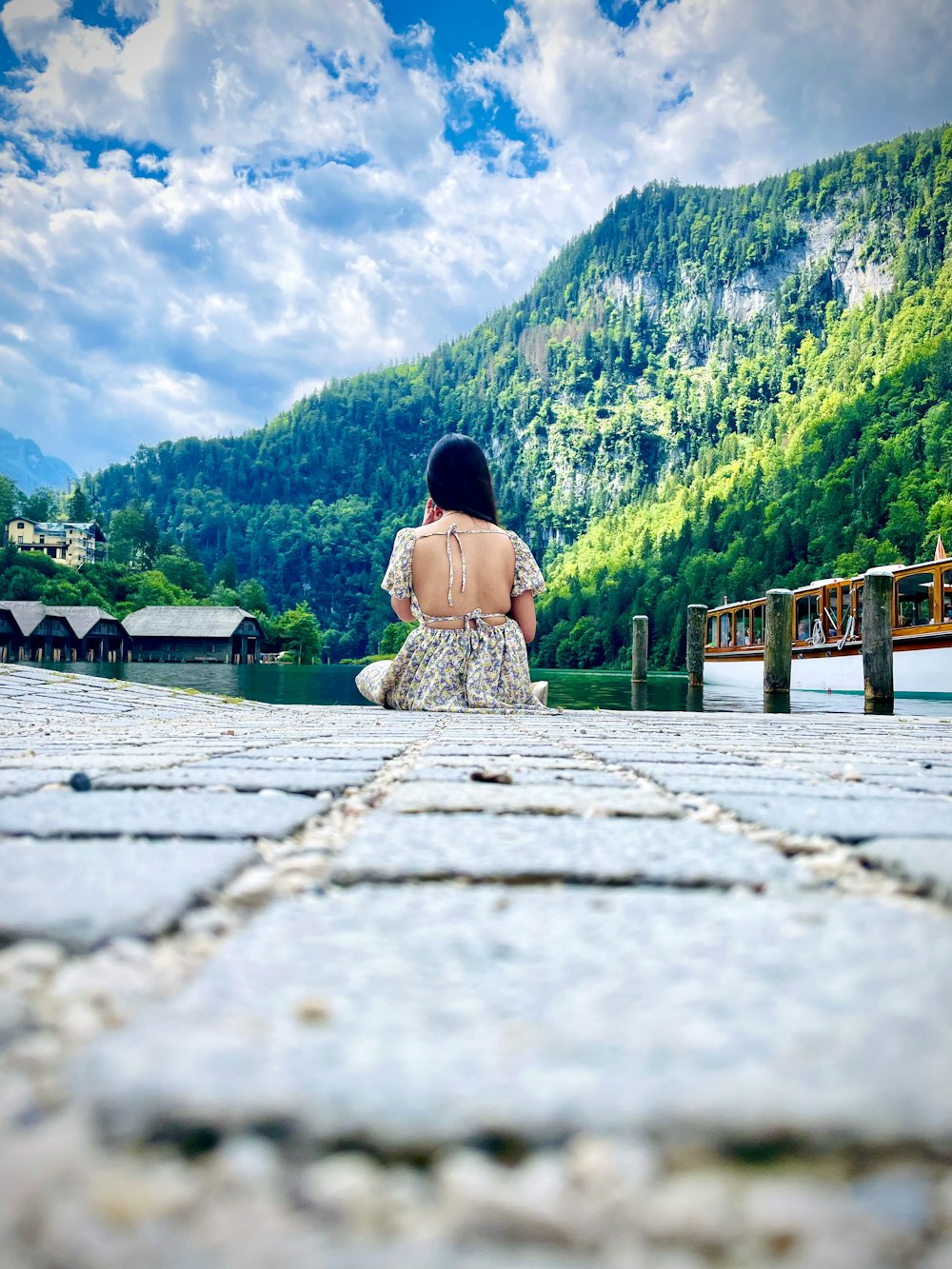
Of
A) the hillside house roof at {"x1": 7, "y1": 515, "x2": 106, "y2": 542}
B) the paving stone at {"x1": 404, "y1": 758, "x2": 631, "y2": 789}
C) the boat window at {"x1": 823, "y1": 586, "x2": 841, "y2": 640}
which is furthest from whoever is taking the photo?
the hillside house roof at {"x1": 7, "y1": 515, "x2": 106, "y2": 542}

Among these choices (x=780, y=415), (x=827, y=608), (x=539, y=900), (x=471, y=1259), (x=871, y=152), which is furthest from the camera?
(x=871, y=152)

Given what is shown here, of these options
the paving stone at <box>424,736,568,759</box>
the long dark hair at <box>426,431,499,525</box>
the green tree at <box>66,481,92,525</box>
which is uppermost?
the green tree at <box>66,481,92,525</box>

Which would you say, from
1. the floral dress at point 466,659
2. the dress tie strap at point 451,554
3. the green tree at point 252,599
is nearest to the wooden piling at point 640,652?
the floral dress at point 466,659

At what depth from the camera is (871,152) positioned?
130m

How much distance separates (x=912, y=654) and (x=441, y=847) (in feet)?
72.3

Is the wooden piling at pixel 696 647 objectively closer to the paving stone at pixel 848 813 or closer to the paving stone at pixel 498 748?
the paving stone at pixel 498 748

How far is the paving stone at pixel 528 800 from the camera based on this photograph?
1.45 m

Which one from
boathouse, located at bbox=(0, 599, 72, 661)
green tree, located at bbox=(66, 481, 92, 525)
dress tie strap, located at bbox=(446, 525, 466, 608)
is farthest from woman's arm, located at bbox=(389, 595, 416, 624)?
green tree, located at bbox=(66, 481, 92, 525)

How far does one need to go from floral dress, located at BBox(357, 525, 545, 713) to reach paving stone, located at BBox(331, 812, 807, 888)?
14.9ft

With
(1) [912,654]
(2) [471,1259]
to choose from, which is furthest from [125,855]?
(1) [912,654]

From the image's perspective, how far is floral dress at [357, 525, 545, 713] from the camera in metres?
5.91

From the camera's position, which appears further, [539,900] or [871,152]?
[871,152]

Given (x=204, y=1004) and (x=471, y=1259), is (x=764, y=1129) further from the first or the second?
(x=204, y=1004)

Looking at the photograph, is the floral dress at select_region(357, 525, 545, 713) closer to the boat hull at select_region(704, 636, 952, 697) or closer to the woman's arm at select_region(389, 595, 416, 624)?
the woman's arm at select_region(389, 595, 416, 624)
